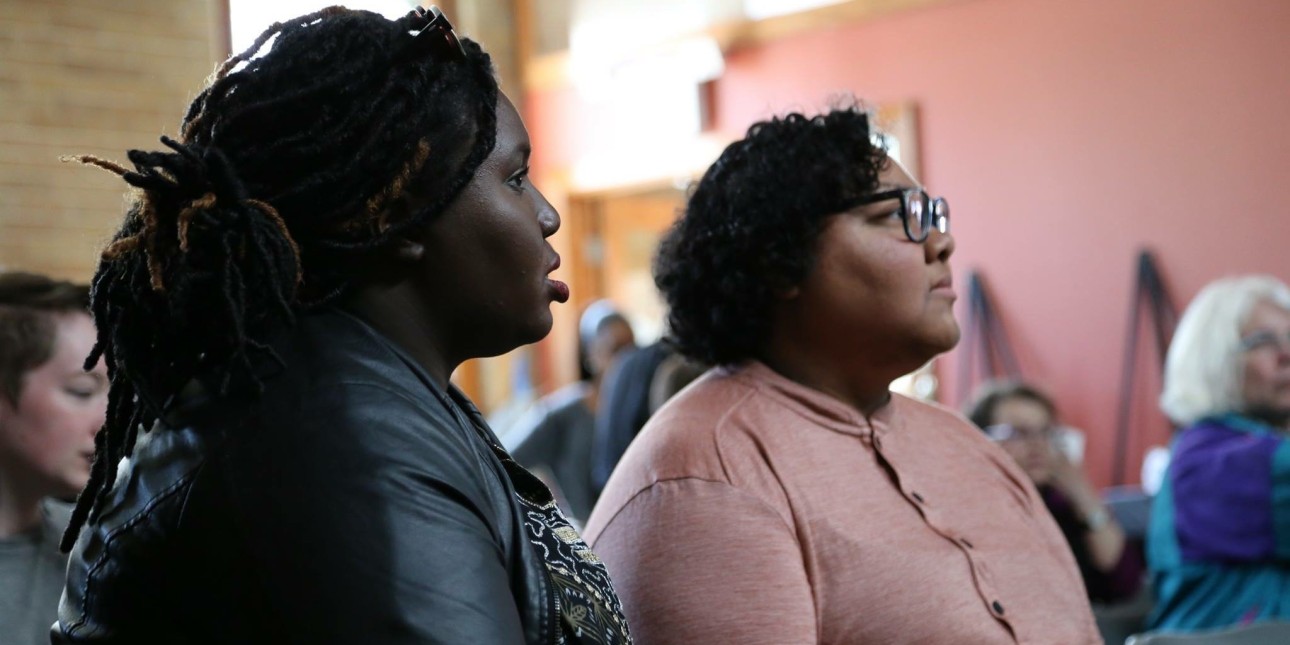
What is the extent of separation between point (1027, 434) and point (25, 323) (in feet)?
8.30

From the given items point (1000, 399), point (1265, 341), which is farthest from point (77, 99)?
point (1265, 341)

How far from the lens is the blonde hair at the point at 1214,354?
3072 millimetres

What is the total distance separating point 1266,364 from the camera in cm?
305

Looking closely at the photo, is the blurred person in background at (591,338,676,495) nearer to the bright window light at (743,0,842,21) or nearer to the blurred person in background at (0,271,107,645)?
the blurred person in background at (0,271,107,645)

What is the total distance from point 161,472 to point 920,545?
1.02 m

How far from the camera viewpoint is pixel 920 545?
1.69 meters

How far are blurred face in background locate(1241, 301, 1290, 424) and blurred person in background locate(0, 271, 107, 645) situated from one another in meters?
2.53

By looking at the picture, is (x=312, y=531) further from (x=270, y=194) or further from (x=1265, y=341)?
(x=1265, y=341)

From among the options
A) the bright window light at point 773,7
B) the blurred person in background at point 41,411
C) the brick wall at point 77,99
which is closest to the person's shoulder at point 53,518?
the blurred person in background at point 41,411

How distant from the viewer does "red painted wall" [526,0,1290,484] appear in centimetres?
525

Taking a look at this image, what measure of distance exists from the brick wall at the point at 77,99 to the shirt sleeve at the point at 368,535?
2596mm

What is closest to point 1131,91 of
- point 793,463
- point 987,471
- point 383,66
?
point 987,471

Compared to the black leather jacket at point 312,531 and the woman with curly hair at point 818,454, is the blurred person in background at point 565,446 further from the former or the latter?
the black leather jacket at point 312,531

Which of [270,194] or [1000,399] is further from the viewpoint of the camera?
[1000,399]
